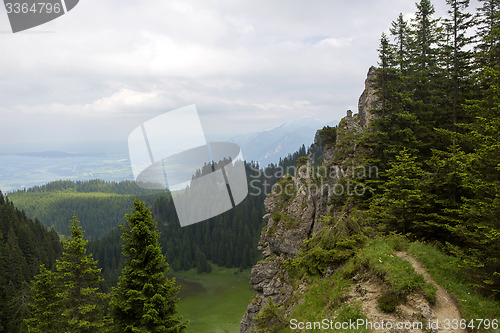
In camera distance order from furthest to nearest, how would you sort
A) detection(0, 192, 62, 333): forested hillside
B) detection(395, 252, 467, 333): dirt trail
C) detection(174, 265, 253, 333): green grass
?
1. detection(174, 265, 253, 333): green grass
2. detection(0, 192, 62, 333): forested hillside
3. detection(395, 252, 467, 333): dirt trail

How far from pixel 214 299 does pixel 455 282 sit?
8354 cm

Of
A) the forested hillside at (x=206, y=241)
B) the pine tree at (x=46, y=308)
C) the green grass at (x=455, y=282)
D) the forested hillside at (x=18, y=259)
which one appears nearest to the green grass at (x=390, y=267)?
the green grass at (x=455, y=282)

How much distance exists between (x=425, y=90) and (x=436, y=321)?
1025 inches

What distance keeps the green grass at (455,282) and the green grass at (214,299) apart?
5658cm

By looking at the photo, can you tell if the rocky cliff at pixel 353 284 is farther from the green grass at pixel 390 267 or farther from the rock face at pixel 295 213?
the rock face at pixel 295 213

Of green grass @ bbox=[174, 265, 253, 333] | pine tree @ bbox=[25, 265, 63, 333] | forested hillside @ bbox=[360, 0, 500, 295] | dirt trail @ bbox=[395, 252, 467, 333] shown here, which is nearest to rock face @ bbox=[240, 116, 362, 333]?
forested hillside @ bbox=[360, 0, 500, 295]

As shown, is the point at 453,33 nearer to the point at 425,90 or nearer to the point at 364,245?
the point at 425,90

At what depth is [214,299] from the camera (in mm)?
84625

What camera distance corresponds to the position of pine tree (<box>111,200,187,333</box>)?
595 inches

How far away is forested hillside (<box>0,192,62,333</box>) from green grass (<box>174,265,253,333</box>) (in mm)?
32080

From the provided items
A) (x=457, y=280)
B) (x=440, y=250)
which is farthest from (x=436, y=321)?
(x=440, y=250)

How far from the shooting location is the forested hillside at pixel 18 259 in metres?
47.6

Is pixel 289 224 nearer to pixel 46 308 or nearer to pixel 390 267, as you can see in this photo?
pixel 390 267

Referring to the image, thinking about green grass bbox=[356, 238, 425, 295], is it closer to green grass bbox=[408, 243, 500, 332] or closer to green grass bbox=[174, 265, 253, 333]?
green grass bbox=[408, 243, 500, 332]
